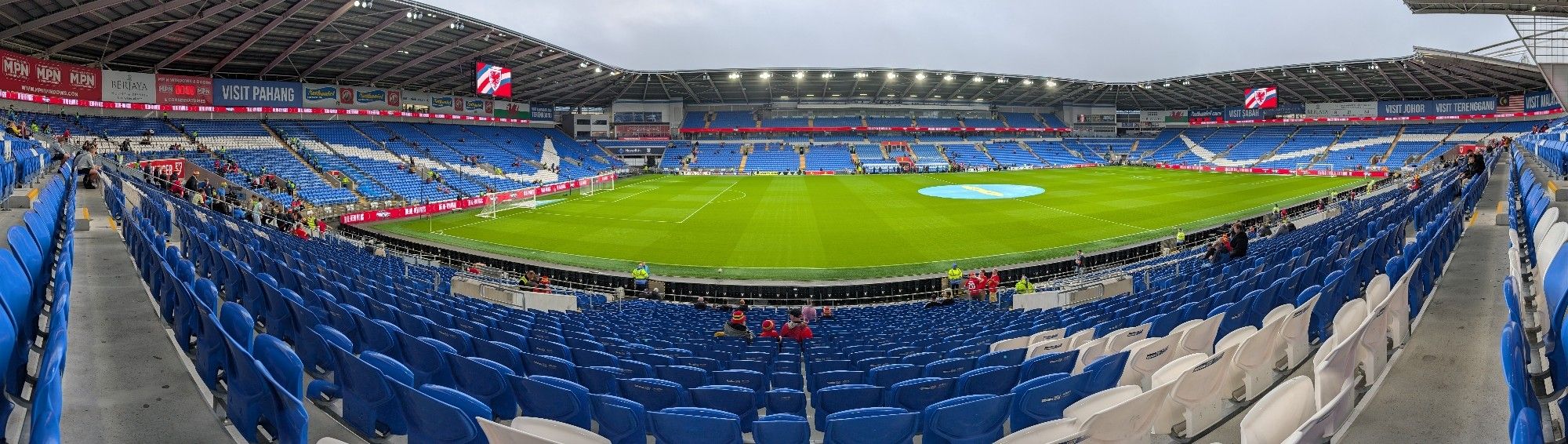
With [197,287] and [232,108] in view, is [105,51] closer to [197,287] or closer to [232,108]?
[232,108]

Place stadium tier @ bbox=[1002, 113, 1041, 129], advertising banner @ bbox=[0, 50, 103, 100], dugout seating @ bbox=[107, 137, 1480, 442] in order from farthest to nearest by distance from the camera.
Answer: stadium tier @ bbox=[1002, 113, 1041, 129], advertising banner @ bbox=[0, 50, 103, 100], dugout seating @ bbox=[107, 137, 1480, 442]

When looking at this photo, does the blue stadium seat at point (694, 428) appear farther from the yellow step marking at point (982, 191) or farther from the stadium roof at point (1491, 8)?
the yellow step marking at point (982, 191)

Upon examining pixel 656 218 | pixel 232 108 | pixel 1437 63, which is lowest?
pixel 656 218

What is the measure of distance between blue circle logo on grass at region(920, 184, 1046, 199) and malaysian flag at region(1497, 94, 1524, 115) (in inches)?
2111

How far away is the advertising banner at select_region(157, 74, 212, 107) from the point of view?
42.8 metres

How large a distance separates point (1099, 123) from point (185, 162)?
97.4 metres

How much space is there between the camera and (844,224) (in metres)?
33.6

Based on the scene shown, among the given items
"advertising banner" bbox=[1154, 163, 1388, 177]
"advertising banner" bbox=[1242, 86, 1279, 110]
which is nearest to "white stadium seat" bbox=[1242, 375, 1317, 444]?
"advertising banner" bbox=[1154, 163, 1388, 177]

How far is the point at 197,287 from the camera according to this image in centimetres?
534

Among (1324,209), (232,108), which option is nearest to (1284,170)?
(1324,209)

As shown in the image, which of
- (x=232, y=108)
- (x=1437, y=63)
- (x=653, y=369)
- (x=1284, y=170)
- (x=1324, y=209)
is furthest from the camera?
(x=1284, y=170)

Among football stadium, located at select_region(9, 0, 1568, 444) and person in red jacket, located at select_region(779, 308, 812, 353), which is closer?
football stadium, located at select_region(9, 0, 1568, 444)

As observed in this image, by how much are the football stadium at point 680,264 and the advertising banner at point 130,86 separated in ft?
0.62

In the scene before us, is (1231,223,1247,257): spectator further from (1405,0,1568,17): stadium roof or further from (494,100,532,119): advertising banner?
(494,100,532,119): advertising banner
